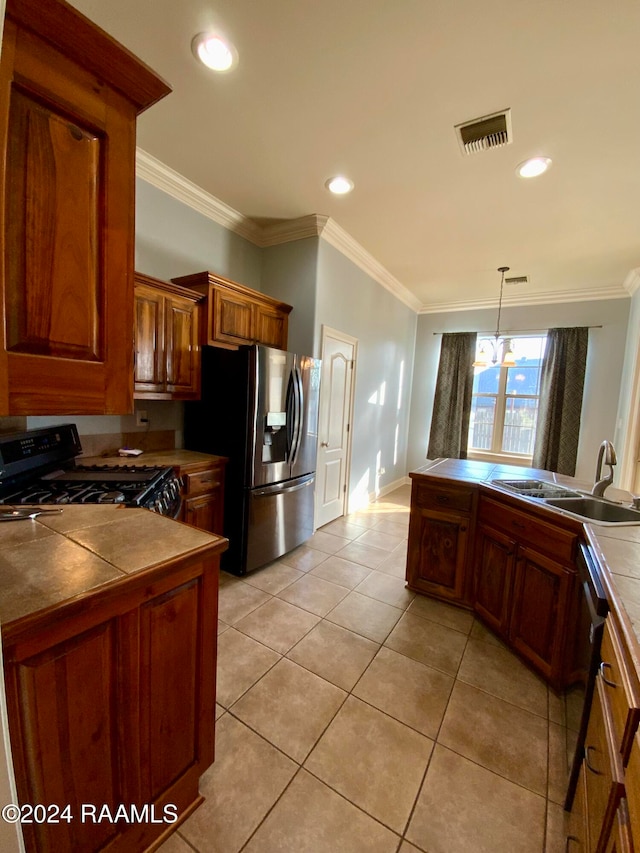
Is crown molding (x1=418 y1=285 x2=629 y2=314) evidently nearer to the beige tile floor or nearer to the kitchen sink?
the kitchen sink

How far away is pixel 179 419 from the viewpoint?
2.92 meters

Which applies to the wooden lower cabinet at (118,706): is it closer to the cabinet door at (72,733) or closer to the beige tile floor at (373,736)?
the cabinet door at (72,733)

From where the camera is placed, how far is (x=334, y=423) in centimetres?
375

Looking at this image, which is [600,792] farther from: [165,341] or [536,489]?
[165,341]

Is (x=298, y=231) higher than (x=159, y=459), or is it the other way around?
(x=298, y=231)

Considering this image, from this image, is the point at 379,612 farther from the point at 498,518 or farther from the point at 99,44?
the point at 99,44

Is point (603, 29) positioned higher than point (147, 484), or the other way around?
point (603, 29)

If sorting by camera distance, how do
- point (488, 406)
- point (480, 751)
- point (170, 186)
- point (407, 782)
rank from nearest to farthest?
point (407, 782)
point (480, 751)
point (170, 186)
point (488, 406)

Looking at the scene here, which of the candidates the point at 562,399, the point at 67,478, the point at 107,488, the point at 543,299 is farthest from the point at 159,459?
the point at 543,299

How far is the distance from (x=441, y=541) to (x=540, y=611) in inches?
28.2

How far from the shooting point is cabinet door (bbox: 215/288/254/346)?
268cm

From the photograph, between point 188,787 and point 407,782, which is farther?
point 407,782

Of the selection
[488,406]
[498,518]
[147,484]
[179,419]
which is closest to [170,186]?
[179,419]

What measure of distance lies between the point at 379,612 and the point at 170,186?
3487 millimetres
